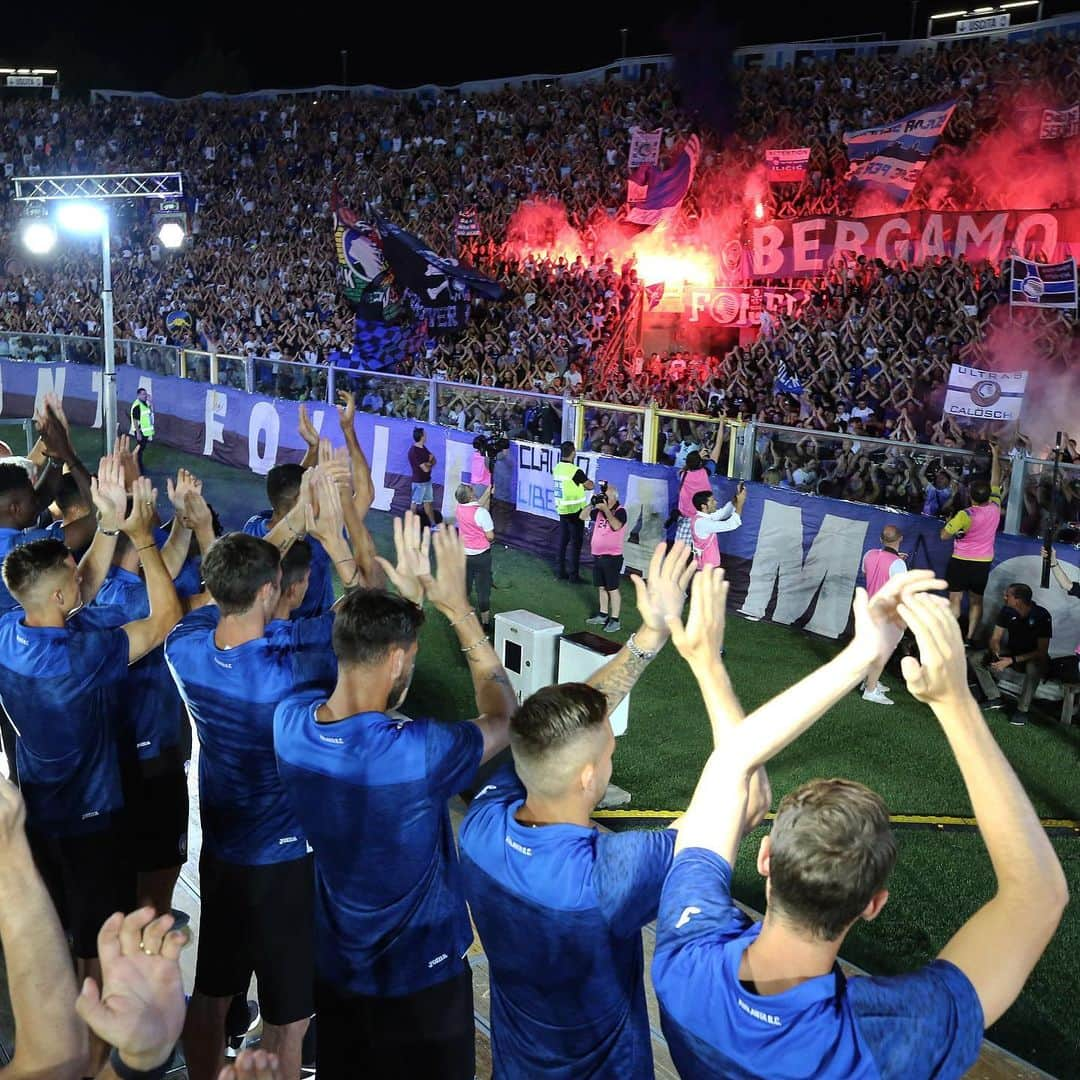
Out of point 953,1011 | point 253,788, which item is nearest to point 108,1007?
point 953,1011

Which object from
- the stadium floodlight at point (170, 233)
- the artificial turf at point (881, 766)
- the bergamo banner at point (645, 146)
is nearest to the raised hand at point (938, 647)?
the artificial turf at point (881, 766)

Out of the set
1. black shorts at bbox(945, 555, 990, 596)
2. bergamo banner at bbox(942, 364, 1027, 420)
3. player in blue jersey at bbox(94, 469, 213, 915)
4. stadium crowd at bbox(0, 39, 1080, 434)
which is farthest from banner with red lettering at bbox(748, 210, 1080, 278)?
player in blue jersey at bbox(94, 469, 213, 915)

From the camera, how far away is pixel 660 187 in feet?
80.7

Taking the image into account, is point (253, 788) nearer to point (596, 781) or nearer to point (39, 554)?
point (39, 554)

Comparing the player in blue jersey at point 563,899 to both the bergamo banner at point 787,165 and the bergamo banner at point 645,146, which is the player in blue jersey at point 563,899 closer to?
the bergamo banner at point 787,165

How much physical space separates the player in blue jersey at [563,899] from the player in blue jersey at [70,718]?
2.17 meters

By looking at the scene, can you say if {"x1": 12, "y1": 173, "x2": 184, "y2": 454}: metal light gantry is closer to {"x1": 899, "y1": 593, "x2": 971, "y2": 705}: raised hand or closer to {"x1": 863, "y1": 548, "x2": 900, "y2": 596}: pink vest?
{"x1": 863, "y1": 548, "x2": 900, "y2": 596}: pink vest

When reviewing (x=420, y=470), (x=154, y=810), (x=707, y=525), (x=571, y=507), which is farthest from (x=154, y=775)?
(x=420, y=470)

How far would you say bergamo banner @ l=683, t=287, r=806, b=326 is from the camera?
22516 mm

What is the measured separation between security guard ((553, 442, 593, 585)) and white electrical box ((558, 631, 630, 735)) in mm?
5421

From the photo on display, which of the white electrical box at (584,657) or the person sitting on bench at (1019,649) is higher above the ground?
the white electrical box at (584,657)

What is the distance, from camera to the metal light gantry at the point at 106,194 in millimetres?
14078

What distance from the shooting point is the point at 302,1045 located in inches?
176

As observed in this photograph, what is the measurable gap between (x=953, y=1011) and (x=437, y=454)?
14831 mm
